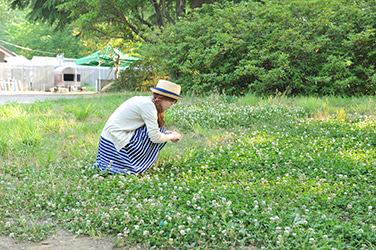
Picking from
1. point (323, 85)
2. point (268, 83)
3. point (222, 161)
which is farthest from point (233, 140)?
point (323, 85)

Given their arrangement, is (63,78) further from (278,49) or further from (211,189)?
(211,189)

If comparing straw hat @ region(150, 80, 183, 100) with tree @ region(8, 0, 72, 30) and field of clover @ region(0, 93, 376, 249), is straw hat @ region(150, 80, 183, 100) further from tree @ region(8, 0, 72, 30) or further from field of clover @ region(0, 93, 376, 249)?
tree @ region(8, 0, 72, 30)

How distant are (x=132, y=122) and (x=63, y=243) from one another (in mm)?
1840

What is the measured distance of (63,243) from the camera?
264 cm

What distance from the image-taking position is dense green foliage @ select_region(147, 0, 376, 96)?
8992 mm

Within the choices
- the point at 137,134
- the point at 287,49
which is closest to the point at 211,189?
the point at 137,134

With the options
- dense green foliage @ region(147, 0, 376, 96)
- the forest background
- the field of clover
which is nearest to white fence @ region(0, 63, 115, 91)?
the forest background

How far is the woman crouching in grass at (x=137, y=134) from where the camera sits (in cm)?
400

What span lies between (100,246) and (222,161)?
2219mm

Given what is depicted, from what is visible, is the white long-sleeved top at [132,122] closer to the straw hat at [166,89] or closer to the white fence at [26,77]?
the straw hat at [166,89]

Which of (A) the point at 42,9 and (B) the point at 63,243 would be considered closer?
(B) the point at 63,243

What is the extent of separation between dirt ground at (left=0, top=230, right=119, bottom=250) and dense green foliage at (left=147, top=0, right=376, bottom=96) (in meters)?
7.27

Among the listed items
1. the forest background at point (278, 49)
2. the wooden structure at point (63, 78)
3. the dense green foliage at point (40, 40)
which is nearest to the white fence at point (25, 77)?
the wooden structure at point (63, 78)

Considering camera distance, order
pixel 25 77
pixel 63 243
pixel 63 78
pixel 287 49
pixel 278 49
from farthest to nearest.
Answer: pixel 63 78 < pixel 25 77 < pixel 278 49 < pixel 287 49 < pixel 63 243
